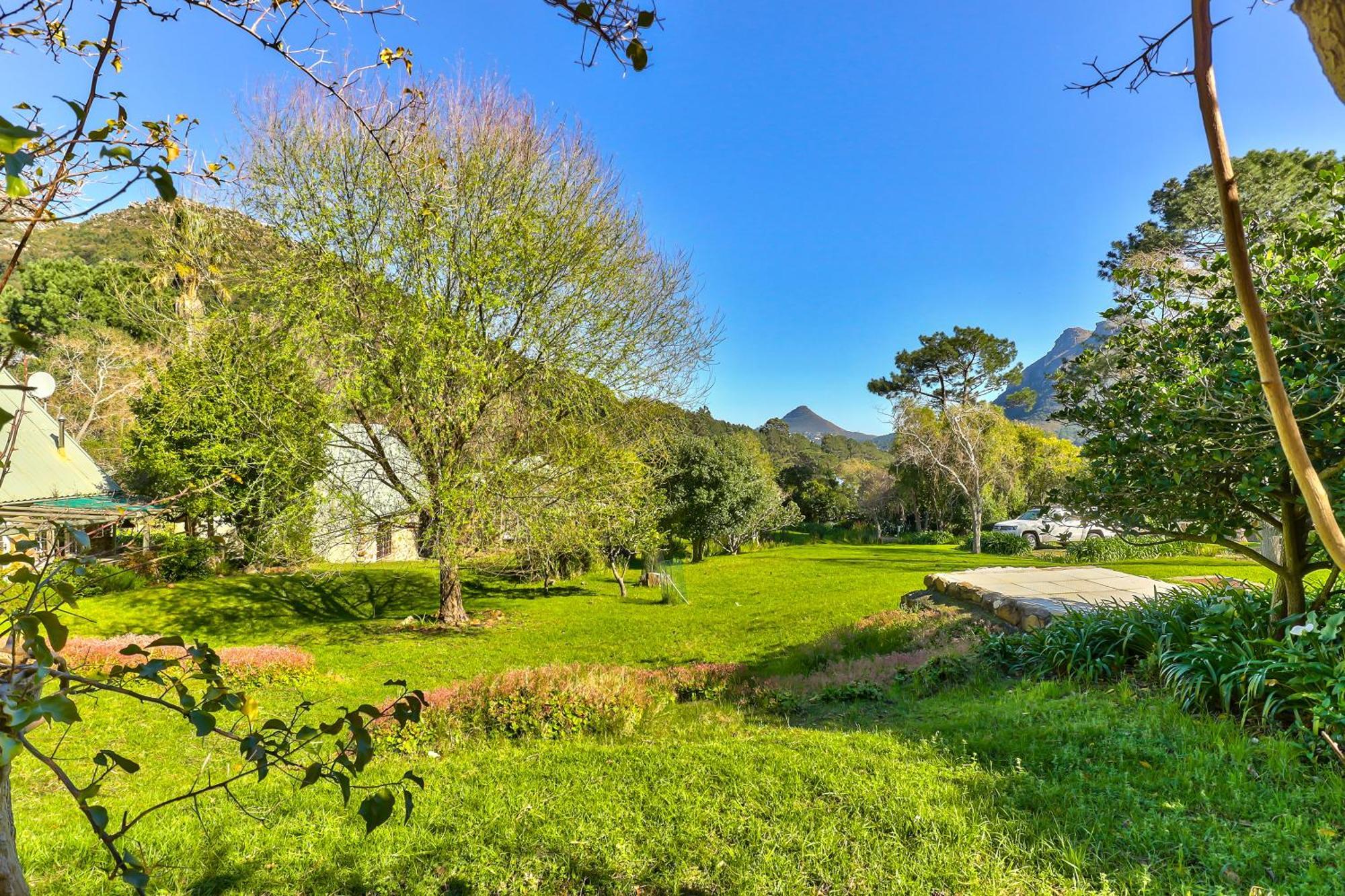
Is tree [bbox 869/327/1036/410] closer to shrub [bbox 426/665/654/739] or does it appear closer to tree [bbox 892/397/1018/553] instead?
tree [bbox 892/397/1018/553]

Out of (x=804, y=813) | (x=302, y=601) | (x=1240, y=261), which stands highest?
(x=1240, y=261)

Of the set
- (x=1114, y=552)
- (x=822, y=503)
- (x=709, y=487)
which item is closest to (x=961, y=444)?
(x=1114, y=552)

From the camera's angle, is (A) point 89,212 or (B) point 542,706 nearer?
(A) point 89,212

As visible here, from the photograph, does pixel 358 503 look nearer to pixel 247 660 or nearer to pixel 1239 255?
pixel 247 660

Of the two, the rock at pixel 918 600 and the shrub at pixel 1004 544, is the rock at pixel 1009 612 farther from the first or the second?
Answer: the shrub at pixel 1004 544

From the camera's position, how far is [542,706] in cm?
551

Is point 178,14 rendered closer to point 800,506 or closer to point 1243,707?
point 1243,707

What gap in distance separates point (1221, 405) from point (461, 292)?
10.7m

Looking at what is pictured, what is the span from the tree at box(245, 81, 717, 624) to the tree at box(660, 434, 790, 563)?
8309 millimetres

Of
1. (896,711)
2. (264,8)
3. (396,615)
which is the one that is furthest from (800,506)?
(264,8)

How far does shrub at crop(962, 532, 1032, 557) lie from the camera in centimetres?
2280

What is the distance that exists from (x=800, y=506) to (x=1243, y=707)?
36.0 m

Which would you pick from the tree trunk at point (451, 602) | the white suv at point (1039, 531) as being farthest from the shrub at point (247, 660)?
the white suv at point (1039, 531)

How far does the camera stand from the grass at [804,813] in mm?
2537
